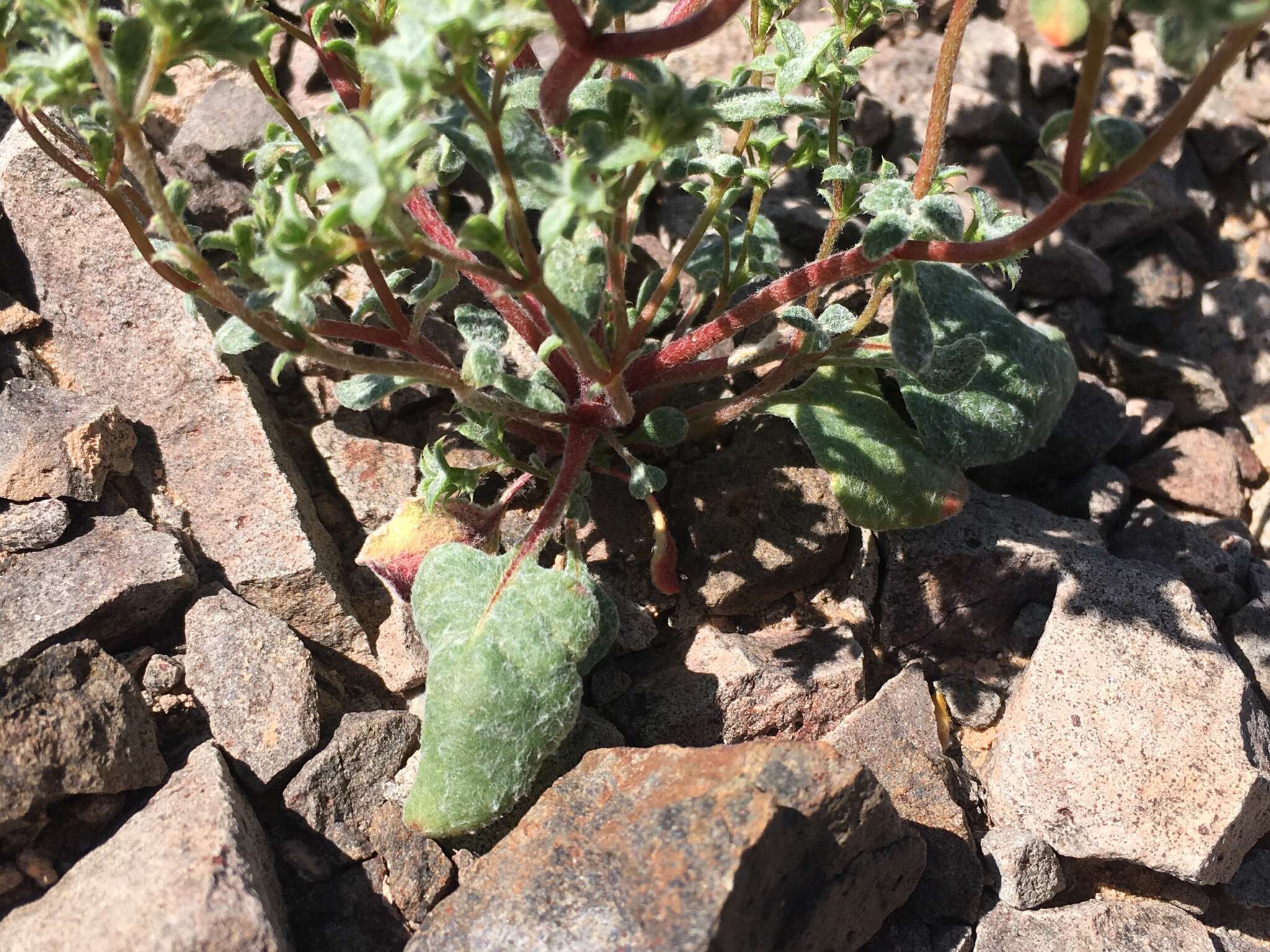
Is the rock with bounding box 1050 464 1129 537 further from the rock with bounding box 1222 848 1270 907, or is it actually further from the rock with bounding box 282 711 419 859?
the rock with bounding box 282 711 419 859

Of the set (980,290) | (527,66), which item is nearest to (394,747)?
(527,66)

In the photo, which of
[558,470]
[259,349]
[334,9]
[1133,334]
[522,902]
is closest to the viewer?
[522,902]

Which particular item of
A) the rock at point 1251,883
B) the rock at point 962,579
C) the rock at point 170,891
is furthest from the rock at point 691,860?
the rock at point 1251,883

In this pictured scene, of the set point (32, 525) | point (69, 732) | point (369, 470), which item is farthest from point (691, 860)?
point (32, 525)

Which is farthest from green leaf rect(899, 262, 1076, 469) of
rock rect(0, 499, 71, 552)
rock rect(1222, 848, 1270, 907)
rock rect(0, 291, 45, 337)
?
rock rect(0, 291, 45, 337)

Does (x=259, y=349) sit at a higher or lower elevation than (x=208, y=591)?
higher

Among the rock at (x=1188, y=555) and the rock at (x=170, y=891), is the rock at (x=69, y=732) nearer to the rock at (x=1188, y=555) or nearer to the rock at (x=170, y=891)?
the rock at (x=170, y=891)

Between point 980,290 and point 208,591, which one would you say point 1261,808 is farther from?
point 208,591
